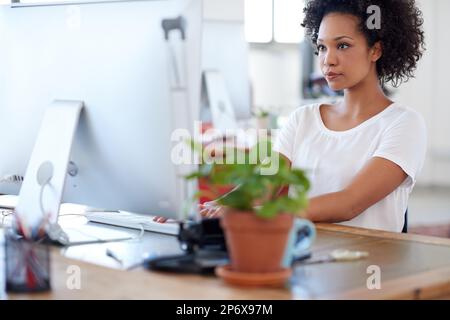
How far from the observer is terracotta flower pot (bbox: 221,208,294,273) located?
1.18 m

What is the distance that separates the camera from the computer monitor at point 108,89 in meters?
1.42

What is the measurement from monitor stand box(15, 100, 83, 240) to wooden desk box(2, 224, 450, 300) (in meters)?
0.13

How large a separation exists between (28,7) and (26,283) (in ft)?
2.51

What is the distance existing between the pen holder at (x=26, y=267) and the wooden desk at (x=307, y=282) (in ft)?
0.07

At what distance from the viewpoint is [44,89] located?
169cm

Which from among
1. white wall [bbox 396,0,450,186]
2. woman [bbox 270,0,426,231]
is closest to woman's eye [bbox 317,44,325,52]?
woman [bbox 270,0,426,231]

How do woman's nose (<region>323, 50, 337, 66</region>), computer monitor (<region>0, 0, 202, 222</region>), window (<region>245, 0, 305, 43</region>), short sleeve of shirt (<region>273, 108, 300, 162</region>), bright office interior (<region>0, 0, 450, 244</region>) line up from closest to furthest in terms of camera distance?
computer monitor (<region>0, 0, 202, 222</region>) < woman's nose (<region>323, 50, 337, 66</region>) < short sleeve of shirt (<region>273, 108, 300, 162</region>) < bright office interior (<region>0, 0, 450, 244</region>) < window (<region>245, 0, 305, 43</region>)

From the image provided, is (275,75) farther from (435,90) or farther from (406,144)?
(406,144)

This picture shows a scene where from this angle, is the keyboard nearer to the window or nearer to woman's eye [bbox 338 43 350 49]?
woman's eye [bbox 338 43 350 49]

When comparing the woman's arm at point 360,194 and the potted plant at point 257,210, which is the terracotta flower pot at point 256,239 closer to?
the potted plant at point 257,210

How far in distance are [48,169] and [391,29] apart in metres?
1.17

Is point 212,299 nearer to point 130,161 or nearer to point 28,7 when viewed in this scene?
point 130,161

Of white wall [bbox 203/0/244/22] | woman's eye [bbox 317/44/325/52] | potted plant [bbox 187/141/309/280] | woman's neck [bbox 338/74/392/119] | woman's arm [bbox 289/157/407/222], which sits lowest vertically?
woman's arm [bbox 289/157/407/222]

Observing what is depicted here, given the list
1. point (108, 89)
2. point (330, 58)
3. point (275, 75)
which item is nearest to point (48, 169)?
point (108, 89)
